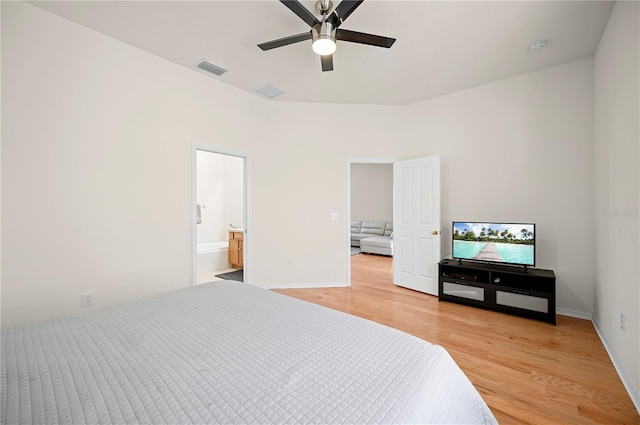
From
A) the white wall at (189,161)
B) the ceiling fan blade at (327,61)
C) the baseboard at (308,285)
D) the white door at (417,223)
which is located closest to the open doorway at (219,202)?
the baseboard at (308,285)

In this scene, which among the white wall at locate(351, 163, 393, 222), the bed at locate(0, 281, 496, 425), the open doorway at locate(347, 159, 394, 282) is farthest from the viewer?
the white wall at locate(351, 163, 393, 222)

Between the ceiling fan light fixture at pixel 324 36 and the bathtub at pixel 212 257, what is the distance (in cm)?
411

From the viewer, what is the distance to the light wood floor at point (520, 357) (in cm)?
166

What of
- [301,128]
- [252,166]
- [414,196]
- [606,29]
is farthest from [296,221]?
[606,29]

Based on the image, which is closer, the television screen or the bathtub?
the television screen

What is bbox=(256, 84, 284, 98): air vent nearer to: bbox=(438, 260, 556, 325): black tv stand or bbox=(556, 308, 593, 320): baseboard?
bbox=(438, 260, 556, 325): black tv stand

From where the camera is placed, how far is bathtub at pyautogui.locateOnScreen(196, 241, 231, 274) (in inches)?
196

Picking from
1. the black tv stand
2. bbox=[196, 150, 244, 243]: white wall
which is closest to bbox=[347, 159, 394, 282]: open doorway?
Answer: bbox=[196, 150, 244, 243]: white wall

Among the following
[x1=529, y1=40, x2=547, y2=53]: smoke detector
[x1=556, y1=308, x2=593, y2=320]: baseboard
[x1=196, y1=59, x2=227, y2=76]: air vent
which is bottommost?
[x1=556, y1=308, x2=593, y2=320]: baseboard

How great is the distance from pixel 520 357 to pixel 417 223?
206 cm

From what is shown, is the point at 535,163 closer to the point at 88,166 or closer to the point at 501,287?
the point at 501,287

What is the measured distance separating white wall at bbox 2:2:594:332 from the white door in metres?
0.27

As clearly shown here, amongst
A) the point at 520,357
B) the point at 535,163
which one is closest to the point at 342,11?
the point at 535,163

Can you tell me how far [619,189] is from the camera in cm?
208
